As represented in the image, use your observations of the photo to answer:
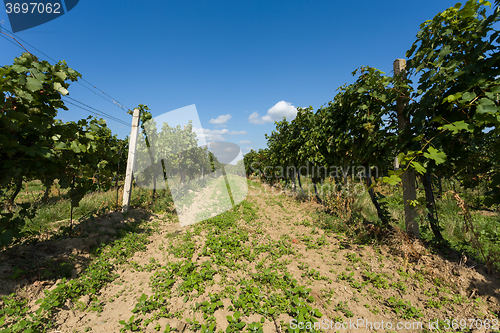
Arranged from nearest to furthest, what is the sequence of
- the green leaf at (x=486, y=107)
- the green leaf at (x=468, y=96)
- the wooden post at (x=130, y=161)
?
the green leaf at (x=486, y=107) < the green leaf at (x=468, y=96) < the wooden post at (x=130, y=161)

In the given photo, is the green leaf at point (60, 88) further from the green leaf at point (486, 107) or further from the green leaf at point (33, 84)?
the green leaf at point (486, 107)

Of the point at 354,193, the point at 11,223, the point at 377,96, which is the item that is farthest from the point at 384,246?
the point at 11,223

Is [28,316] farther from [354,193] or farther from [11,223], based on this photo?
[354,193]

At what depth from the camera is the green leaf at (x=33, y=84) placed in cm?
265

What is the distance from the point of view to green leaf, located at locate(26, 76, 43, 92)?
265 centimetres

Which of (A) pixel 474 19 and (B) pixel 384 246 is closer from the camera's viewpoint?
(A) pixel 474 19

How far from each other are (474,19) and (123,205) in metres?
8.80

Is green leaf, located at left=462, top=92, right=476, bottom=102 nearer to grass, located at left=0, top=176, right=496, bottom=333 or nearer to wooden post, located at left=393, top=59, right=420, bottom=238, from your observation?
wooden post, located at left=393, top=59, right=420, bottom=238

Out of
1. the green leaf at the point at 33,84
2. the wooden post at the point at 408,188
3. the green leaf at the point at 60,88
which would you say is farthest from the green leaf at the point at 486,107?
the green leaf at the point at 60,88

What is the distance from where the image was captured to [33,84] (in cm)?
268

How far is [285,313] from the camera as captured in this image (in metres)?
2.72

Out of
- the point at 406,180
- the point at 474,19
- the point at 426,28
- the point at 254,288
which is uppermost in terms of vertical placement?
the point at 426,28

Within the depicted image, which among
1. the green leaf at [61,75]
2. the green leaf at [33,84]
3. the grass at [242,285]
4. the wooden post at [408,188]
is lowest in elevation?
the grass at [242,285]

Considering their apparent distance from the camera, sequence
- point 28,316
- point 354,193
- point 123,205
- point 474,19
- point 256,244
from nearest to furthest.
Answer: point 28,316, point 474,19, point 256,244, point 354,193, point 123,205
